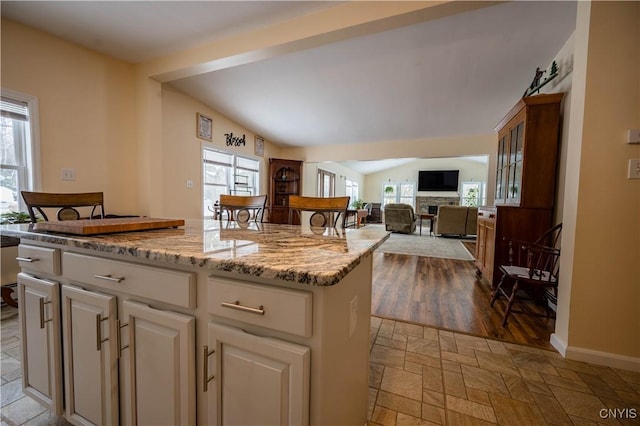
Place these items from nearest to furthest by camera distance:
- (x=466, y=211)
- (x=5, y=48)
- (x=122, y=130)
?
(x=5, y=48) < (x=122, y=130) < (x=466, y=211)

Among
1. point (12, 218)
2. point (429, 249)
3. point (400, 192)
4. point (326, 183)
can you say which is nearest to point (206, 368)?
point (12, 218)

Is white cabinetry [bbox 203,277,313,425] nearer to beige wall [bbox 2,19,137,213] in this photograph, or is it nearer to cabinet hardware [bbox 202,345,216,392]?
cabinet hardware [bbox 202,345,216,392]

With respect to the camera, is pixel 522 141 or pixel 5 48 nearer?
pixel 5 48

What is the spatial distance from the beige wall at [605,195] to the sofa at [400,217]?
5828 mm

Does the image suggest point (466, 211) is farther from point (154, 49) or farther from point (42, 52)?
point (42, 52)

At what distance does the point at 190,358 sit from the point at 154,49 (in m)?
3.35

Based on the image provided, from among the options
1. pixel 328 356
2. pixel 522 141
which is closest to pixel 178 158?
pixel 328 356

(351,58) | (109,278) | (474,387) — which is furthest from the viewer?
(351,58)

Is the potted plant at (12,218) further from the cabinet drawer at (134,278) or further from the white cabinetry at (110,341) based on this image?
the cabinet drawer at (134,278)

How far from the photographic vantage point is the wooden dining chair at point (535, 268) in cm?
198

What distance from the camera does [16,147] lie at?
7.93ft

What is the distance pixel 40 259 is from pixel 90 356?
17.7 inches

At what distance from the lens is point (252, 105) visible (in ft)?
14.2

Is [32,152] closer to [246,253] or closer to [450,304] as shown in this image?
[246,253]
